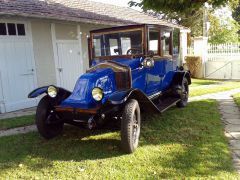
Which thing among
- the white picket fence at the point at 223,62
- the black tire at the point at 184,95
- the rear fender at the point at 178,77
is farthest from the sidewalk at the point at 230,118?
the white picket fence at the point at 223,62

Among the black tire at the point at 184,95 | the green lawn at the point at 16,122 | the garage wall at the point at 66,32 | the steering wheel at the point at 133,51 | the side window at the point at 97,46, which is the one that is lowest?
the green lawn at the point at 16,122

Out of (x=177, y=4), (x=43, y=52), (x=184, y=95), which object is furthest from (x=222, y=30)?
(x=43, y=52)

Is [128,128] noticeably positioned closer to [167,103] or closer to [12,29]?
[167,103]

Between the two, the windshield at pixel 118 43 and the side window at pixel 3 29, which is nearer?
the windshield at pixel 118 43

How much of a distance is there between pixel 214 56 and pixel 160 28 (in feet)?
34.5

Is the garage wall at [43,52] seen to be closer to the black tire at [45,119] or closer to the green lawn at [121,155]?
the green lawn at [121,155]

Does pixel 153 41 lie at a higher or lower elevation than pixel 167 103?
higher

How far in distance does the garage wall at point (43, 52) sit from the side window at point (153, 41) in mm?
4448

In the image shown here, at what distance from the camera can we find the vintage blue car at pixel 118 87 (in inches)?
174

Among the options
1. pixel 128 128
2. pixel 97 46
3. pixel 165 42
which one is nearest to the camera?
pixel 128 128

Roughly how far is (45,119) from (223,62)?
40.9 ft

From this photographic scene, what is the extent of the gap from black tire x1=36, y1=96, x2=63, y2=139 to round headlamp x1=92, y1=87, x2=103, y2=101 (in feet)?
3.54

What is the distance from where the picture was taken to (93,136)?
211 inches

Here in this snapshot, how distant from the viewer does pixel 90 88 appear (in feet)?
15.3
